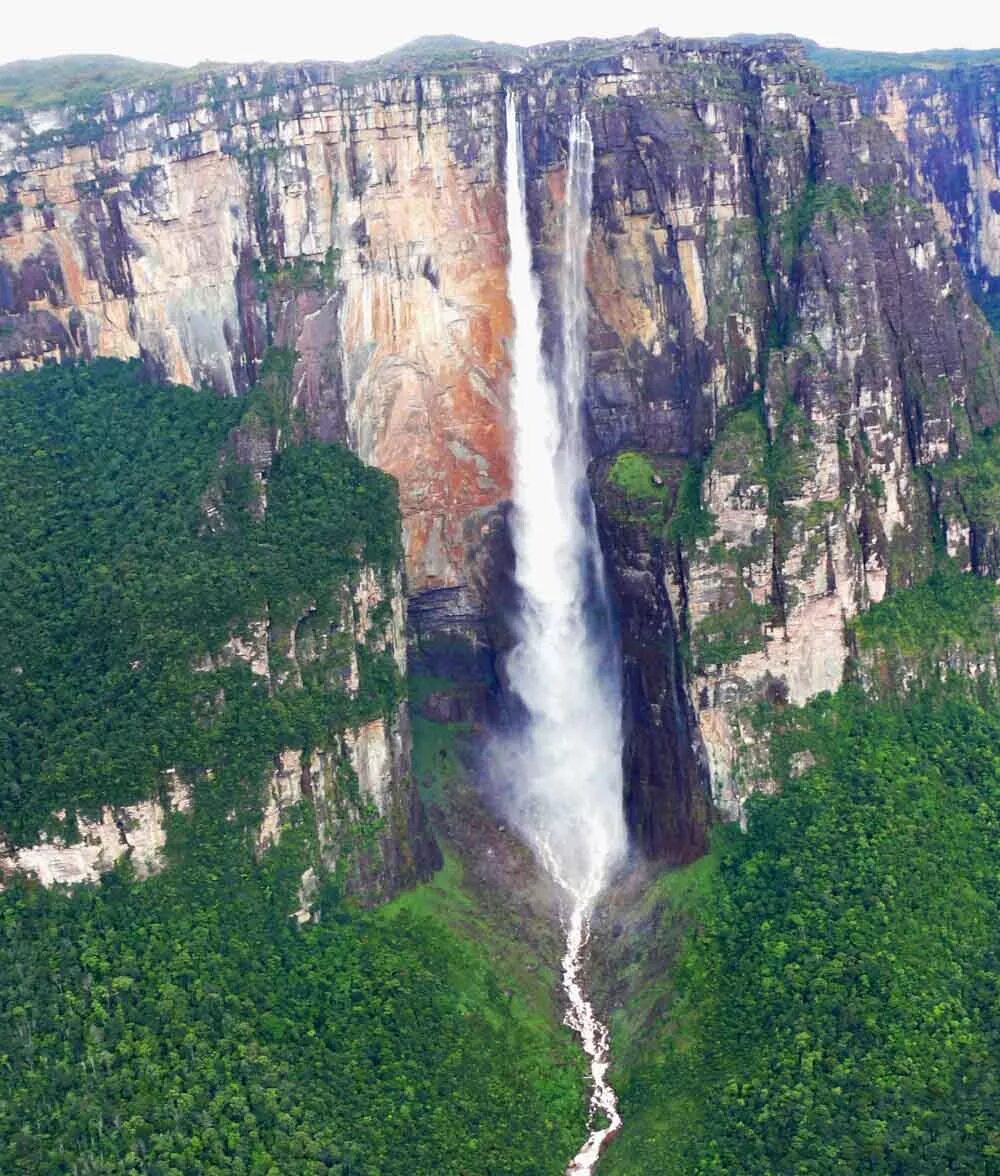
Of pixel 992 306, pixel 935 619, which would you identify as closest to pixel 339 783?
pixel 935 619

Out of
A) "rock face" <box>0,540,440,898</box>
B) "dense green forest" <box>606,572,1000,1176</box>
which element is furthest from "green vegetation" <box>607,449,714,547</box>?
"rock face" <box>0,540,440,898</box>

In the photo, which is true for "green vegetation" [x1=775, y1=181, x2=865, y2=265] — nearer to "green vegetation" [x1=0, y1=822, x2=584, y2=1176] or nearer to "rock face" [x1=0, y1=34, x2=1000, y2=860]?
"rock face" [x1=0, y1=34, x2=1000, y2=860]

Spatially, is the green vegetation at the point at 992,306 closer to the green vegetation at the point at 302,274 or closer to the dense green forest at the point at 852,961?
the dense green forest at the point at 852,961

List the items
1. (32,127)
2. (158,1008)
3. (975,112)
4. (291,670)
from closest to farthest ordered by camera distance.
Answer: (158,1008), (291,670), (32,127), (975,112)

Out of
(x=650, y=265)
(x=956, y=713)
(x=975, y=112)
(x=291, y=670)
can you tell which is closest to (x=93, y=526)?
(x=291, y=670)

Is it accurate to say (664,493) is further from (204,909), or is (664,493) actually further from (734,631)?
(204,909)

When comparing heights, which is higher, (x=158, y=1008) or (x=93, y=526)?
(x=93, y=526)

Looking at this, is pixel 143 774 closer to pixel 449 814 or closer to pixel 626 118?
pixel 449 814
